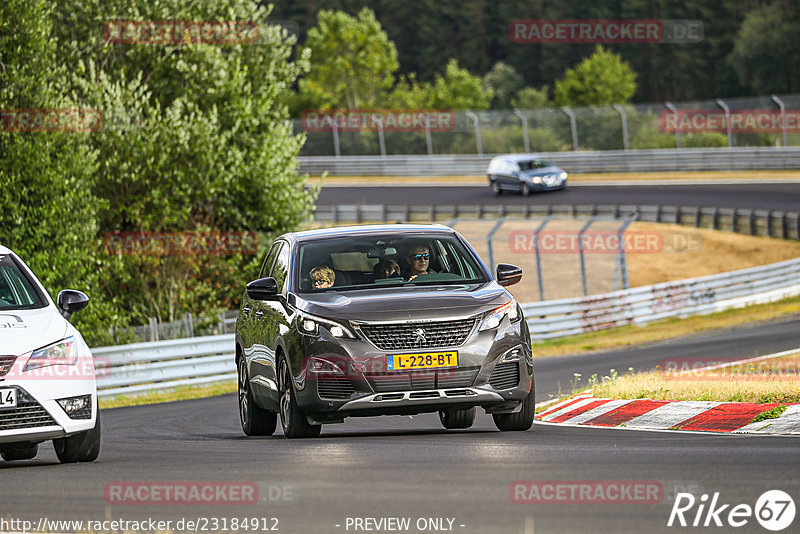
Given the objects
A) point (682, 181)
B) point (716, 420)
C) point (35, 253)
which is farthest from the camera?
point (682, 181)

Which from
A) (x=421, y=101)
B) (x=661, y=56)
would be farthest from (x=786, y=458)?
(x=661, y=56)

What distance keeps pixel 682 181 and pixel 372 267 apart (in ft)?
144

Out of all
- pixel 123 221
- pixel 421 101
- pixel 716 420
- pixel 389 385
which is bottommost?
pixel 421 101

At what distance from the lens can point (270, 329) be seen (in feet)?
36.7

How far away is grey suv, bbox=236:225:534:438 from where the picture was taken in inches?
392

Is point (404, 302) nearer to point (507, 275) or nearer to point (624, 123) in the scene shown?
point (507, 275)

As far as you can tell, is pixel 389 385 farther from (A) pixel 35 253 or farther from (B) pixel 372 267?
(A) pixel 35 253

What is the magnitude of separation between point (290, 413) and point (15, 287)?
240 cm

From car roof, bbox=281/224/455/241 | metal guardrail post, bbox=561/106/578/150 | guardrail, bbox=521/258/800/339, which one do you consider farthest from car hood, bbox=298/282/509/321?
metal guardrail post, bbox=561/106/578/150

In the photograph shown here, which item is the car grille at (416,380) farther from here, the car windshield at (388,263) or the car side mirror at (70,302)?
the car side mirror at (70,302)

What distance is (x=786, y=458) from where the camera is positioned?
322 inches

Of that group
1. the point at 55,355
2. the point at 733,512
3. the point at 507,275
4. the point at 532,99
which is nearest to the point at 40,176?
the point at 507,275

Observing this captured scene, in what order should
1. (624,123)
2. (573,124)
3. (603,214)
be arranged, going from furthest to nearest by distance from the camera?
(573,124)
(624,123)
(603,214)

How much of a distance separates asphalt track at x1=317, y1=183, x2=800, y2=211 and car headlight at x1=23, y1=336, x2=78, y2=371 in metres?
37.7
